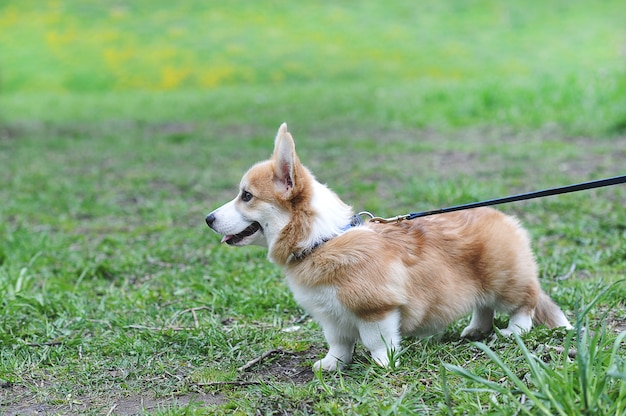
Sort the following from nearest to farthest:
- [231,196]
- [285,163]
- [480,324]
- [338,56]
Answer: [285,163]
[480,324]
[231,196]
[338,56]

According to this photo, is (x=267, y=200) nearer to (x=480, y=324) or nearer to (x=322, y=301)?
(x=322, y=301)

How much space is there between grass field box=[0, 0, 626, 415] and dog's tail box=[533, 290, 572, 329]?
14 centimetres

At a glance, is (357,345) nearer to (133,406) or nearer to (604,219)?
(133,406)

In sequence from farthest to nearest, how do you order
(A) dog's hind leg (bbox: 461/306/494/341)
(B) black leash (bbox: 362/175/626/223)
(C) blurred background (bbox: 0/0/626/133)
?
(C) blurred background (bbox: 0/0/626/133), (A) dog's hind leg (bbox: 461/306/494/341), (B) black leash (bbox: 362/175/626/223)

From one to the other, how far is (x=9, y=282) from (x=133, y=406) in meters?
2.12

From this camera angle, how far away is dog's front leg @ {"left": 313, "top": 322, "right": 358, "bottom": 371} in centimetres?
386

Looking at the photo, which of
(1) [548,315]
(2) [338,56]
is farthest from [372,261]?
(2) [338,56]

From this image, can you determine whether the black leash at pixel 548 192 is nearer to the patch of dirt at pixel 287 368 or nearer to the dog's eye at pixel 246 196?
the dog's eye at pixel 246 196

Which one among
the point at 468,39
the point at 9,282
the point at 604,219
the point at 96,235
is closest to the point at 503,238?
the point at 604,219

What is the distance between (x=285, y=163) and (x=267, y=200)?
213 mm

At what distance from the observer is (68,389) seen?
12.7 ft

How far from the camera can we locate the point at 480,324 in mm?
4324

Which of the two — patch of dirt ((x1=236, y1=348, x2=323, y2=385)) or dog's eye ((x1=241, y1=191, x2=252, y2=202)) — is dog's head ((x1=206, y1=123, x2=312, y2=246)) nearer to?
dog's eye ((x1=241, y1=191, x2=252, y2=202))

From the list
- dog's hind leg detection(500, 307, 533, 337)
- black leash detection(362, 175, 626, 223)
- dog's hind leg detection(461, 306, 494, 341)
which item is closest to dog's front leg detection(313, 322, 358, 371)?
black leash detection(362, 175, 626, 223)
